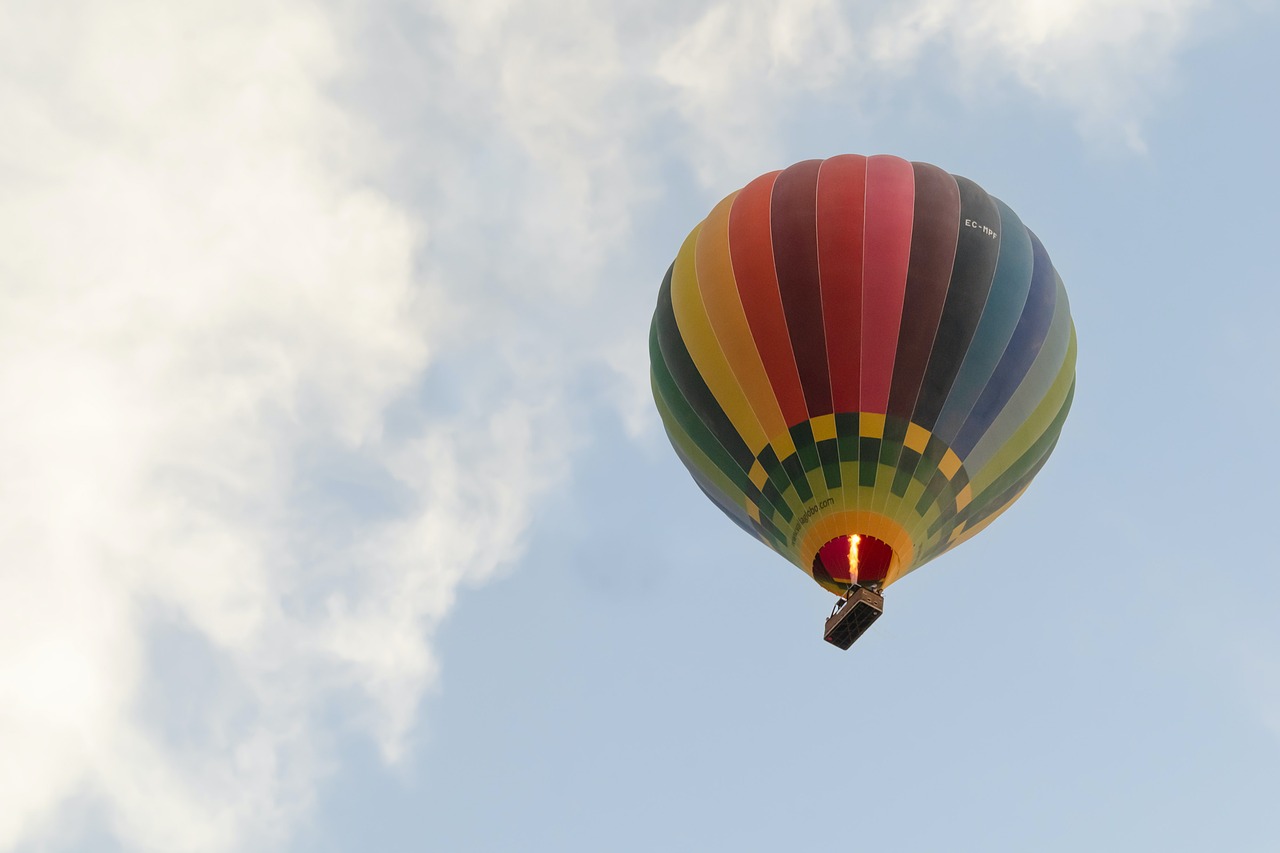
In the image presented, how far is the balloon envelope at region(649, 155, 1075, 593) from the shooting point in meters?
21.6

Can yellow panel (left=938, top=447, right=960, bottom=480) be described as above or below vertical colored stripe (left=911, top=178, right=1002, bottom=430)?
below

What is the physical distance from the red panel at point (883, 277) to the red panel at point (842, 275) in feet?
0.34

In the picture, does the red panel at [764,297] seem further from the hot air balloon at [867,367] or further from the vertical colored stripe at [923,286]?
the vertical colored stripe at [923,286]

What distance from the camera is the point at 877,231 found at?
22.4 meters

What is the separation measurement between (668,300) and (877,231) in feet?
11.2

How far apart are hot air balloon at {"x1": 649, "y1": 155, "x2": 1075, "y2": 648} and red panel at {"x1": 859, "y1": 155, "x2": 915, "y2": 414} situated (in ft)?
0.08

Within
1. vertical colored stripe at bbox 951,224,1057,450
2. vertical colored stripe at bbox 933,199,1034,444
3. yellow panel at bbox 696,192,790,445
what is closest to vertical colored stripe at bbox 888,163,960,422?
vertical colored stripe at bbox 933,199,1034,444

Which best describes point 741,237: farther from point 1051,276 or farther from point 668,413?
point 1051,276

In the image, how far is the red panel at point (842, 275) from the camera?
21.7 metres

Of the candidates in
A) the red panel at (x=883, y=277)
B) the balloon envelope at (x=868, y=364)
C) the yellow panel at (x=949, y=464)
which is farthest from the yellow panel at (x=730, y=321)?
the yellow panel at (x=949, y=464)

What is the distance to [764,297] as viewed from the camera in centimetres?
2242

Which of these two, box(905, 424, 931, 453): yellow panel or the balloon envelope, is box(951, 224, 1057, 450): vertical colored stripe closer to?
the balloon envelope

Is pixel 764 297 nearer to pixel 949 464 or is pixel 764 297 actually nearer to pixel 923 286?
pixel 923 286

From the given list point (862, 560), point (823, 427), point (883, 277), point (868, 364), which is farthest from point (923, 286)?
point (862, 560)
